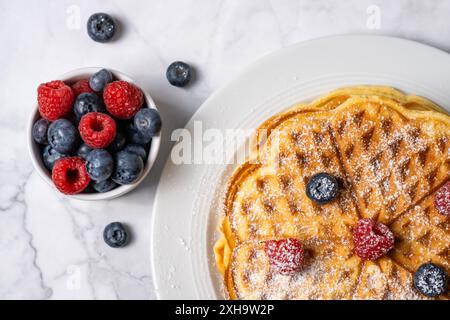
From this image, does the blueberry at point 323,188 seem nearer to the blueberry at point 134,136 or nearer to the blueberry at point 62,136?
the blueberry at point 134,136

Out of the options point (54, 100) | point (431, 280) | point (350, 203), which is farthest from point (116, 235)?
point (431, 280)

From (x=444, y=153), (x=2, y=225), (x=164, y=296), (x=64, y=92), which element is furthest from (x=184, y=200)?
(x=444, y=153)

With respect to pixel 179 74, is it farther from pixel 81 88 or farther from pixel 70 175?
pixel 70 175

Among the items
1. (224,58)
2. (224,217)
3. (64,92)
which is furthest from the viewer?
(224,58)

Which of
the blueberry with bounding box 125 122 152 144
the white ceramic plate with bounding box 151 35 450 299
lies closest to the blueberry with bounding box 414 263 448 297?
the white ceramic plate with bounding box 151 35 450 299

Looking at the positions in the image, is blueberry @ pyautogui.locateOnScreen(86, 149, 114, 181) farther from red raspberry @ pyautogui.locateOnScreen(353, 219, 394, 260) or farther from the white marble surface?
red raspberry @ pyautogui.locateOnScreen(353, 219, 394, 260)
